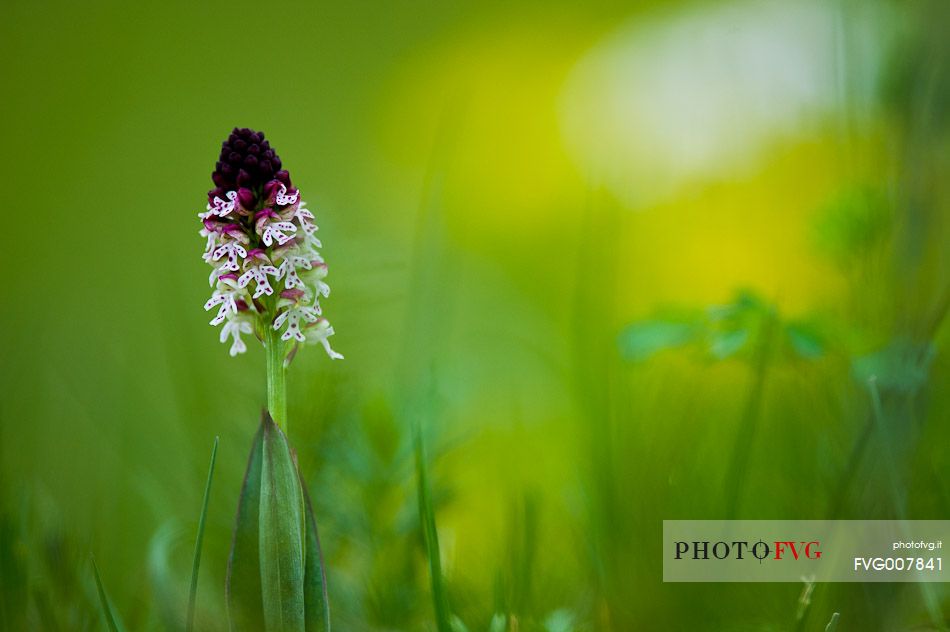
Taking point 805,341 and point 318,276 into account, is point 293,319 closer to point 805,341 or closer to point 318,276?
point 318,276

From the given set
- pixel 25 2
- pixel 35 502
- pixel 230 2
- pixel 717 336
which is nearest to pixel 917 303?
pixel 717 336

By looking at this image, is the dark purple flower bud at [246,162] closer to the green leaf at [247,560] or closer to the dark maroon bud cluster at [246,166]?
the dark maroon bud cluster at [246,166]

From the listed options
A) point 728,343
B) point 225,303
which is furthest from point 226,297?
point 728,343

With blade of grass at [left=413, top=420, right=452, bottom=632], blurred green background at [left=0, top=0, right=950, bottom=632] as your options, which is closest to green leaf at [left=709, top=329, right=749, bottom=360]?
blurred green background at [left=0, top=0, right=950, bottom=632]

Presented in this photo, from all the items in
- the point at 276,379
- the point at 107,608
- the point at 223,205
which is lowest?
the point at 107,608

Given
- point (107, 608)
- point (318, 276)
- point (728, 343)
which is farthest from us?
point (728, 343)

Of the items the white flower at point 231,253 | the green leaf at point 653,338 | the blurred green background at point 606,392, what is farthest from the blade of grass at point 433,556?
the green leaf at point 653,338

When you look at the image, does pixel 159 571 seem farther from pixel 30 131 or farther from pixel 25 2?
pixel 25 2
